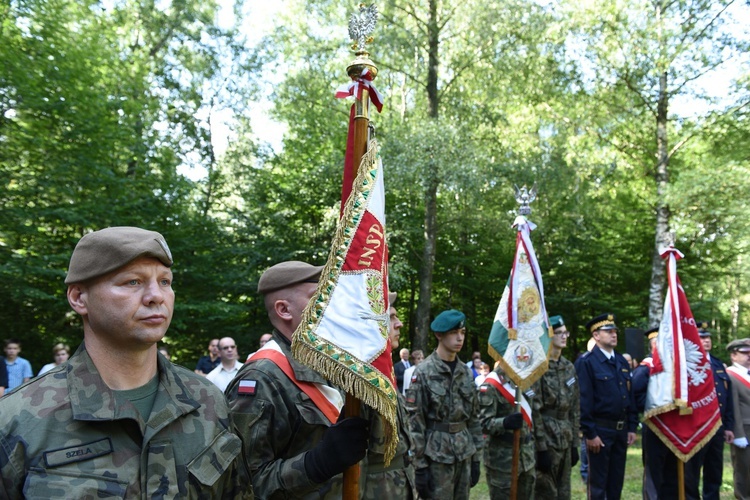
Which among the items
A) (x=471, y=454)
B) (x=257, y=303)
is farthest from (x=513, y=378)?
(x=257, y=303)

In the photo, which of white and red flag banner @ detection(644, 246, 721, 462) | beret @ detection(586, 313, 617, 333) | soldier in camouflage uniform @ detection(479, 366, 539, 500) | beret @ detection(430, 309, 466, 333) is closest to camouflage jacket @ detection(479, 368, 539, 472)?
soldier in camouflage uniform @ detection(479, 366, 539, 500)

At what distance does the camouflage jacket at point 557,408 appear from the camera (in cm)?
654

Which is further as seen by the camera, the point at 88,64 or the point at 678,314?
the point at 88,64

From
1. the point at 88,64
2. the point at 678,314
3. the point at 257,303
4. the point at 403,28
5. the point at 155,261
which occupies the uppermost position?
the point at 403,28

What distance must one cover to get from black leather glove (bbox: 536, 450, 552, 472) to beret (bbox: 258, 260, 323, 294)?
14.2 ft

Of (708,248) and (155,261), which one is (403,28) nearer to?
(708,248)

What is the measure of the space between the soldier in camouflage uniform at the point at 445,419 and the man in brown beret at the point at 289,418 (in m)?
2.47

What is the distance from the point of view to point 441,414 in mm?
5430

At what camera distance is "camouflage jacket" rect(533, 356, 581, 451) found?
6.54 metres

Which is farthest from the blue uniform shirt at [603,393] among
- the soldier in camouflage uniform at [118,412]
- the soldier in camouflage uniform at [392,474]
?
the soldier in camouflage uniform at [118,412]

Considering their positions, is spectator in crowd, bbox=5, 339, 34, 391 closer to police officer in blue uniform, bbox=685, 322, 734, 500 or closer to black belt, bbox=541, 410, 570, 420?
black belt, bbox=541, 410, 570, 420

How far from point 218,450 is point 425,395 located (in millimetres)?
3642

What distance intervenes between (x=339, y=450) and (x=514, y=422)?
3.72 m

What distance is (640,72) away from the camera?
15398mm
